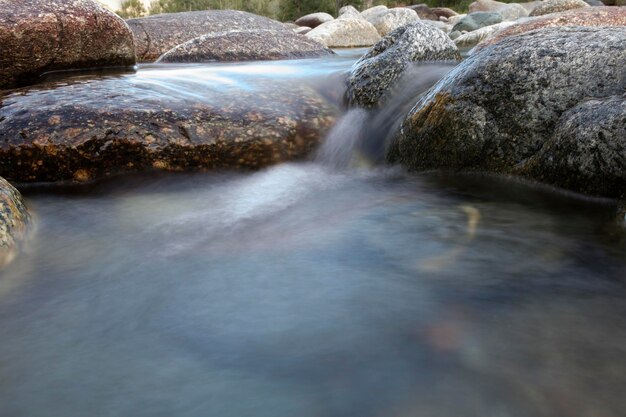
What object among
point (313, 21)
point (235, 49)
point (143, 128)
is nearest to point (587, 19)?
point (235, 49)

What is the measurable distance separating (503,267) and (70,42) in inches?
213

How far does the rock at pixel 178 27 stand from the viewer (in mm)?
10000

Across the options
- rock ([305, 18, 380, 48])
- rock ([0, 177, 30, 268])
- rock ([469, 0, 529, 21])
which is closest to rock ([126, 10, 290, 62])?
rock ([305, 18, 380, 48])

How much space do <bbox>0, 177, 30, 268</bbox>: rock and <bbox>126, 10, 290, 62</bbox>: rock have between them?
7.28m

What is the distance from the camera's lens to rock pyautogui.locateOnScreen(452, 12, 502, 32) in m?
16.8

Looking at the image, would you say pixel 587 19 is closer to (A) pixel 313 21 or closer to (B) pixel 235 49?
(B) pixel 235 49

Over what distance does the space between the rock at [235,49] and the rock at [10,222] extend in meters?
5.67

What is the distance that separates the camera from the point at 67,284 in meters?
2.42

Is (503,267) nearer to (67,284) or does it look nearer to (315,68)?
(67,284)

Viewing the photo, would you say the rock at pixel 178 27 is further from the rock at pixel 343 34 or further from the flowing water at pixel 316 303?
the flowing water at pixel 316 303

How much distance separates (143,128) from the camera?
3.93 m

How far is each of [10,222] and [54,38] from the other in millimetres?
3509

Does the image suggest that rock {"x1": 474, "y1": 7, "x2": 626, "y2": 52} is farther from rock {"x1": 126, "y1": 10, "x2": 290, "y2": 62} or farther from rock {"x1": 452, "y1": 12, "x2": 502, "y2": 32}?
rock {"x1": 452, "y1": 12, "x2": 502, "y2": 32}

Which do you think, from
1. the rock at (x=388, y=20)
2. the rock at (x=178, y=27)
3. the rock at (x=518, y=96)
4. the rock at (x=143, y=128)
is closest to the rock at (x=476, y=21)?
the rock at (x=388, y=20)
